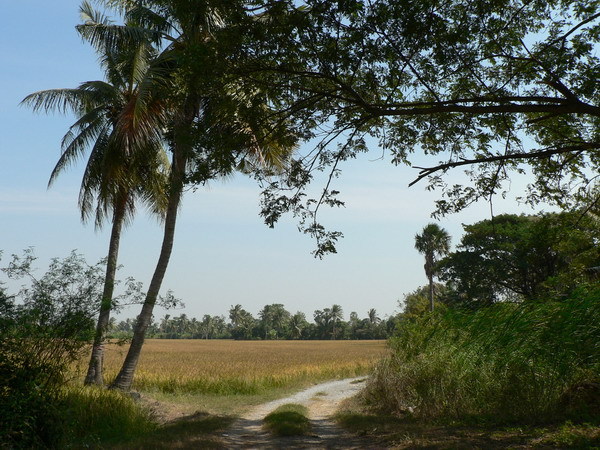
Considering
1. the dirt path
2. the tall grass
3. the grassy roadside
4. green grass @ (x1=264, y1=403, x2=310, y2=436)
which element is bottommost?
the dirt path

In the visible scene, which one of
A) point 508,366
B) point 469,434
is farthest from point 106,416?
point 508,366

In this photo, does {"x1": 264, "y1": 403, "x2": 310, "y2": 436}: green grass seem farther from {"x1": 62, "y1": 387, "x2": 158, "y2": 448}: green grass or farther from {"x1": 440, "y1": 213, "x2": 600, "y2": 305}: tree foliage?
{"x1": 440, "y1": 213, "x2": 600, "y2": 305}: tree foliage

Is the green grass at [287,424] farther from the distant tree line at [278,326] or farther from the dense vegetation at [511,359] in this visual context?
the distant tree line at [278,326]

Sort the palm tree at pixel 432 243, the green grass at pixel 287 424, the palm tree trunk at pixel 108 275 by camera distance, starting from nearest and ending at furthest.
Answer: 1. the green grass at pixel 287 424
2. the palm tree trunk at pixel 108 275
3. the palm tree at pixel 432 243

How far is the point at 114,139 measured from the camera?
16734 millimetres

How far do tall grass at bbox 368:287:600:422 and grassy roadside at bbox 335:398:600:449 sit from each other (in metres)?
0.57

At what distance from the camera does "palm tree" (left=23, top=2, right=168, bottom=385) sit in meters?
16.7

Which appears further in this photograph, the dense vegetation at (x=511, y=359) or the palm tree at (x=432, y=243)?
the palm tree at (x=432, y=243)

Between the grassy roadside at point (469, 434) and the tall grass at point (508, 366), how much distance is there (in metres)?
0.57

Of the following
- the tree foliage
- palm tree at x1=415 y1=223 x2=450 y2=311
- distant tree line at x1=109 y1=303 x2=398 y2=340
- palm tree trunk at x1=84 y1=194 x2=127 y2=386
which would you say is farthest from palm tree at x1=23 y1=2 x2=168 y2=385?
distant tree line at x1=109 y1=303 x2=398 y2=340

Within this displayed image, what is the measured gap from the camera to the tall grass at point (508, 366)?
913cm

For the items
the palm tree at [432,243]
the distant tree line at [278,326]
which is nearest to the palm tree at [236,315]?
the distant tree line at [278,326]

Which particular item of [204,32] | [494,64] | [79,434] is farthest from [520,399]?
[204,32]

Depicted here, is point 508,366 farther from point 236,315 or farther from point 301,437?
point 236,315
